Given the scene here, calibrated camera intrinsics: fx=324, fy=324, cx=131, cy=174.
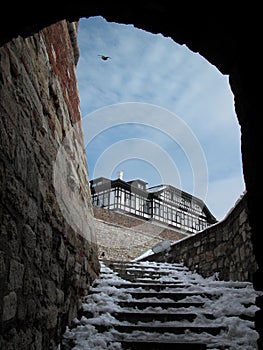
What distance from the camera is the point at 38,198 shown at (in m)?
2.13

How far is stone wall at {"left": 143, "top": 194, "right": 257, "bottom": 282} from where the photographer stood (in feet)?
13.9

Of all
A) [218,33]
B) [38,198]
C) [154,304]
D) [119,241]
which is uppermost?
[119,241]

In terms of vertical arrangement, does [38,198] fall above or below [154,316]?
above

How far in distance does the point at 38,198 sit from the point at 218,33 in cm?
145

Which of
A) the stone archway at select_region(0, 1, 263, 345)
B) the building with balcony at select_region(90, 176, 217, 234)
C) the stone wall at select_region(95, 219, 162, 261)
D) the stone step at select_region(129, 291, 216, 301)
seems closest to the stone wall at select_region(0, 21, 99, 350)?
the stone archway at select_region(0, 1, 263, 345)

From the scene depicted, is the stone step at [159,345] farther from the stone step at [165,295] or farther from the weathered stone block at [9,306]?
the weathered stone block at [9,306]

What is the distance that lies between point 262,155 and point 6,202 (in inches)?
49.6

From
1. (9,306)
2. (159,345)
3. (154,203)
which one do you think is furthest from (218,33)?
(154,203)

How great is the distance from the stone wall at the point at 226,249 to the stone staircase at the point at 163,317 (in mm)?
371

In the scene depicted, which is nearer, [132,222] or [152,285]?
[152,285]

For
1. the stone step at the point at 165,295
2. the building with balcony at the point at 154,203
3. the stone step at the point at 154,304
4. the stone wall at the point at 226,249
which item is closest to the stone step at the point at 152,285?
the stone step at the point at 165,295

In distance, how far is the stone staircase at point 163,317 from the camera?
8.98 ft

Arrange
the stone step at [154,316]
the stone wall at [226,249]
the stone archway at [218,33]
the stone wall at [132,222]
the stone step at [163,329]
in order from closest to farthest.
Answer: the stone archway at [218,33], the stone step at [163,329], the stone step at [154,316], the stone wall at [226,249], the stone wall at [132,222]

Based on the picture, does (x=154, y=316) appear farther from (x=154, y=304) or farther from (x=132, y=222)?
(x=132, y=222)
